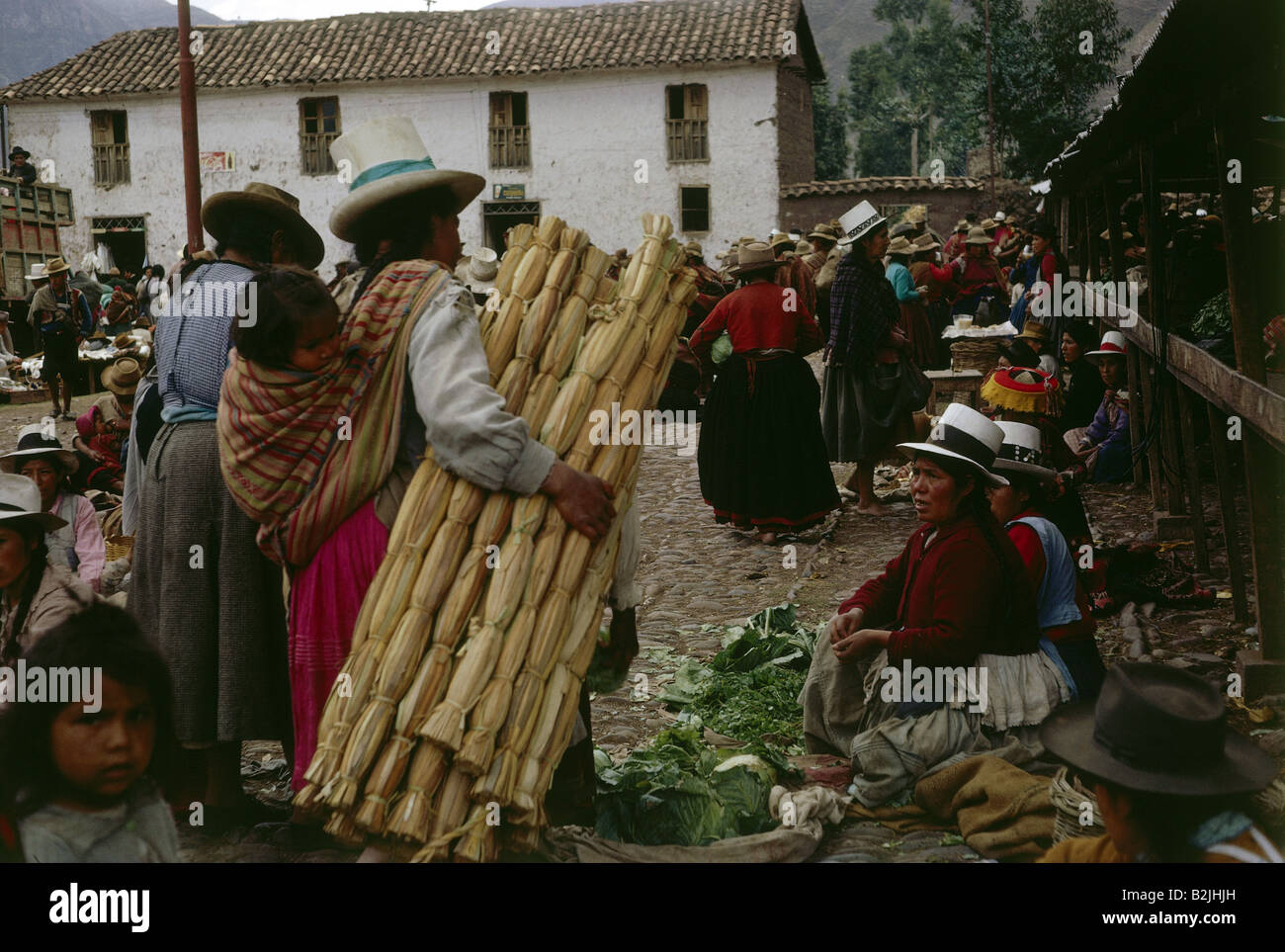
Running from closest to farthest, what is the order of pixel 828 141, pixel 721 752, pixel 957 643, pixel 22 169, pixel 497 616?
pixel 497 616 → pixel 957 643 → pixel 721 752 → pixel 22 169 → pixel 828 141

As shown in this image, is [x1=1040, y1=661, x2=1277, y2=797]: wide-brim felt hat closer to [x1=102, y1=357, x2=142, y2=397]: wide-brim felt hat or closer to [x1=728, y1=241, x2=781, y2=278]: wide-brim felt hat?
[x1=728, y1=241, x2=781, y2=278]: wide-brim felt hat

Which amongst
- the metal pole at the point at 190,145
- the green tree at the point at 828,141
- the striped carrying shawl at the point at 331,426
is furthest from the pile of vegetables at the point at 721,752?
the green tree at the point at 828,141

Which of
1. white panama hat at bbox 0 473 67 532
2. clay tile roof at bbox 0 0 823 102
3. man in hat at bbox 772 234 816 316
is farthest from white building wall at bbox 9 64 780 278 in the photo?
white panama hat at bbox 0 473 67 532

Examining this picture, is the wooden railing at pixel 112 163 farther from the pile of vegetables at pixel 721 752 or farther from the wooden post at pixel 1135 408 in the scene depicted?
the pile of vegetables at pixel 721 752

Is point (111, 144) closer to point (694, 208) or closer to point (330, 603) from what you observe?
point (694, 208)

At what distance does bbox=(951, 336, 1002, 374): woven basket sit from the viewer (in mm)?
11398

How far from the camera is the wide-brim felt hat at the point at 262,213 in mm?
3615

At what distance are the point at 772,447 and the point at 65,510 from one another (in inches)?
162

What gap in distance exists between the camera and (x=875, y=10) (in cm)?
6906

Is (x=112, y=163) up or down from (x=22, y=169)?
up

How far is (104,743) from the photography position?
2.22 metres

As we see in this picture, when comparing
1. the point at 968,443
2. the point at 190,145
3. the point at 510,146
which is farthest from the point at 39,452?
the point at 510,146
